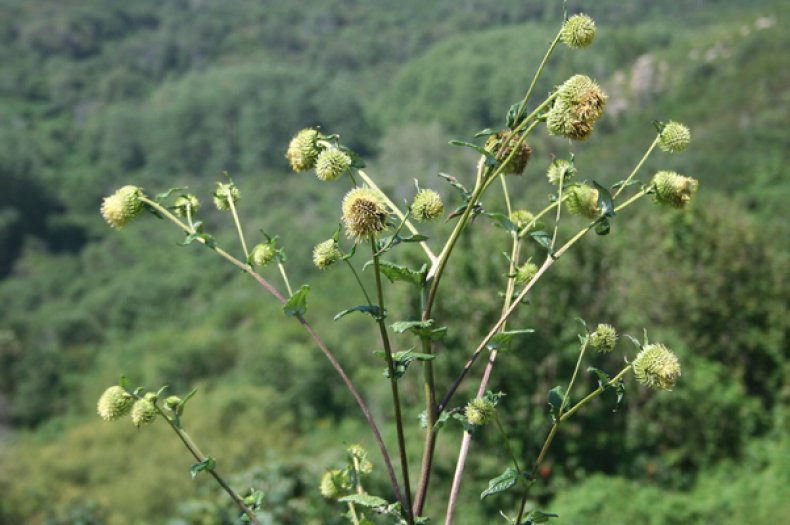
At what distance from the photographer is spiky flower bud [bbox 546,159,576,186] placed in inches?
73.1

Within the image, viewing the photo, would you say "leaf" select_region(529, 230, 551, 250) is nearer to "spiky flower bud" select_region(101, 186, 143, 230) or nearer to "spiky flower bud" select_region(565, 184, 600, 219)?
"spiky flower bud" select_region(565, 184, 600, 219)

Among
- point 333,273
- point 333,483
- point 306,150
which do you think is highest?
point 333,273

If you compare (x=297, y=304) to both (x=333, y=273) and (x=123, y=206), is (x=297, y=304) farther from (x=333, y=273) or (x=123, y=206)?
(x=333, y=273)

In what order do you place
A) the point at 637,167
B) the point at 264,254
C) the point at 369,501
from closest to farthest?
1. the point at 637,167
2. the point at 369,501
3. the point at 264,254

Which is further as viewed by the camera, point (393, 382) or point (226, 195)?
point (226, 195)

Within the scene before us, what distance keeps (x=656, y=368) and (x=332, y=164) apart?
0.76 meters

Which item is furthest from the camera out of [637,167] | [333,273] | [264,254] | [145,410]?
[333,273]

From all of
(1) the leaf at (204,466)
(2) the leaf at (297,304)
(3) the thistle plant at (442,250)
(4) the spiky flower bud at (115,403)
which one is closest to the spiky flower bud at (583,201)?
(3) the thistle plant at (442,250)

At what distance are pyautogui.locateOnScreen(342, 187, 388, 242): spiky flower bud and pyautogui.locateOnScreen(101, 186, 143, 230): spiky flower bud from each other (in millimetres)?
556

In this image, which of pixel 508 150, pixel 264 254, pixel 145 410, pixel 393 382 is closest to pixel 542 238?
pixel 508 150

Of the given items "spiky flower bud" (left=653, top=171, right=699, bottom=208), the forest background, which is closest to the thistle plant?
"spiky flower bud" (left=653, top=171, right=699, bottom=208)

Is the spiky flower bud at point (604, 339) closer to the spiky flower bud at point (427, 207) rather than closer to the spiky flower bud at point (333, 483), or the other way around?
the spiky flower bud at point (427, 207)

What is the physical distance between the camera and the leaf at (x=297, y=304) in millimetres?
1773

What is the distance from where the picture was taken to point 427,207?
1836 millimetres
